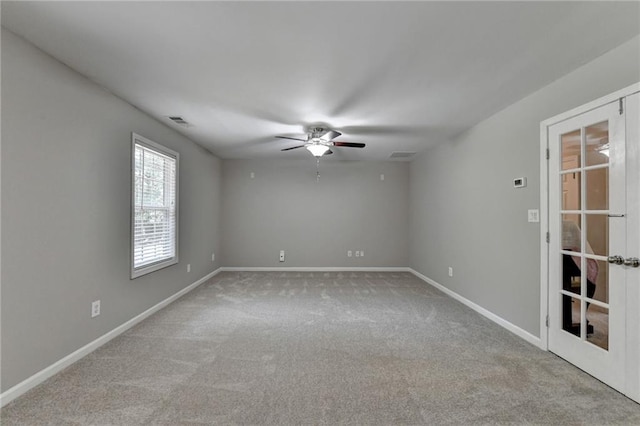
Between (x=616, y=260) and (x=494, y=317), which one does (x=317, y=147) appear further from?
(x=616, y=260)

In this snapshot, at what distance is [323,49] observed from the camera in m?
2.17

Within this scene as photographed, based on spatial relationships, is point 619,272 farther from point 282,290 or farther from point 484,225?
point 282,290

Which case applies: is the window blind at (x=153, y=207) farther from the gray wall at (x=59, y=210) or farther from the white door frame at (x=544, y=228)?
the white door frame at (x=544, y=228)

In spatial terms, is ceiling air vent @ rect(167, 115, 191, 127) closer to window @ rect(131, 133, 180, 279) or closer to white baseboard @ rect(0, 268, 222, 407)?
window @ rect(131, 133, 180, 279)

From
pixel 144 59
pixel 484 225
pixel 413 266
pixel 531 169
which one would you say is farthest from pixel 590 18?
pixel 413 266

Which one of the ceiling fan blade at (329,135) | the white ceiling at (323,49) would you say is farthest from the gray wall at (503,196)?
the ceiling fan blade at (329,135)

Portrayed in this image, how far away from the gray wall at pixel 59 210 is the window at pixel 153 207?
0.14 metres

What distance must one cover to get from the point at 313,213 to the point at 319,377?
4517mm

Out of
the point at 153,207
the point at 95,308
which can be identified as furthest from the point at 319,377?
the point at 153,207

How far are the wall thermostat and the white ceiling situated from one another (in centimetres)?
84

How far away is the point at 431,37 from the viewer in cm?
202

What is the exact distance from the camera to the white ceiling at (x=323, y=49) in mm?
1779

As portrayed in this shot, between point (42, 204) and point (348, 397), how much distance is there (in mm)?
2627

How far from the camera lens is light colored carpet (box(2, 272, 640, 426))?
185cm
